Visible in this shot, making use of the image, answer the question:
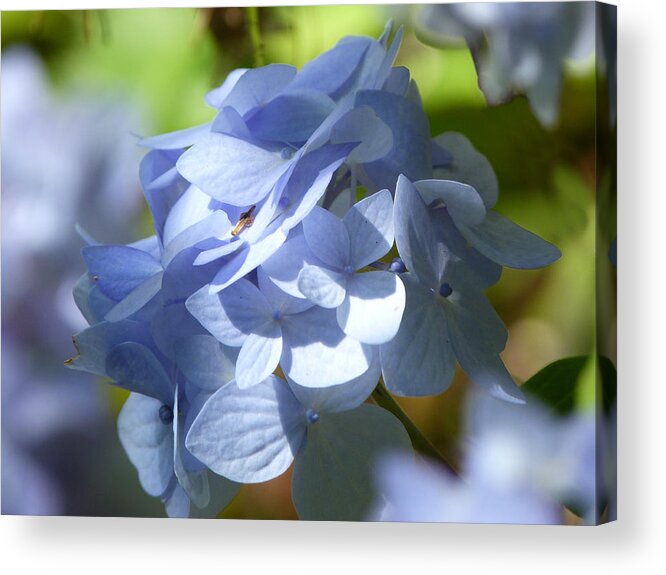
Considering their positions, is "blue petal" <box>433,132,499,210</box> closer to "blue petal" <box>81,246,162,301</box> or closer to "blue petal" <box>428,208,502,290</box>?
"blue petal" <box>428,208,502,290</box>

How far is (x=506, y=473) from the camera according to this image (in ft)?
4.03

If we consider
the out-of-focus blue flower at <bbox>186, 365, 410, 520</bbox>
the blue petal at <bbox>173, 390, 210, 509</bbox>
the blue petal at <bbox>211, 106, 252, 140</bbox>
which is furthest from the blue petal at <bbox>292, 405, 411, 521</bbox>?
the blue petal at <bbox>211, 106, 252, 140</bbox>

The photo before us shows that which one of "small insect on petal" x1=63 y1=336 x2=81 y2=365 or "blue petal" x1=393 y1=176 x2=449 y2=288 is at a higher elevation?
"blue petal" x1=393 y1=176 x2=449 y2=288

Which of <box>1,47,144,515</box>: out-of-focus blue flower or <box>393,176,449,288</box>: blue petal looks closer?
<box>393,176,449,288</box>: blue petal

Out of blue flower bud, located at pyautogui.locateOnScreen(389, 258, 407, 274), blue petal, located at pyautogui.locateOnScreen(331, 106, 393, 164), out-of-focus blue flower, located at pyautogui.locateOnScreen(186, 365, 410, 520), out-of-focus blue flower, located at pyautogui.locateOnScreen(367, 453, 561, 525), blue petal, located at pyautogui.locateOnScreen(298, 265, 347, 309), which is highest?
blue petal, located at pyautogui.locateOnScreen(331, 106, 393, 164)

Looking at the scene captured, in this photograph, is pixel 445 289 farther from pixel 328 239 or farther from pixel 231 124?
pixel 231 124

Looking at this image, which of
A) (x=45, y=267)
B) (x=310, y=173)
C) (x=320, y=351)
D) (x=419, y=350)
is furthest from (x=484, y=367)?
(x=45, y=267)

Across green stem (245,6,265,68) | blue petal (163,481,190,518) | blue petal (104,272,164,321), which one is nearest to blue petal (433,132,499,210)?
green stem (245,6,265,68)

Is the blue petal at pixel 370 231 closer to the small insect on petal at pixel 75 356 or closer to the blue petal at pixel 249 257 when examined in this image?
the blue petal at pixel 249 257

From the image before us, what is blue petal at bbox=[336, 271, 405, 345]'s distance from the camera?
1187mm

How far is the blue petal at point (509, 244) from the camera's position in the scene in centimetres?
123

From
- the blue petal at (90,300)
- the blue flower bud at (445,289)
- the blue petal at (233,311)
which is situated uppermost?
the blue flower bud at (445,289)

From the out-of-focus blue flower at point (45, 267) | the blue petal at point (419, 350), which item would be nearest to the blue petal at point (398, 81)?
the blue petal at point (419, 350)

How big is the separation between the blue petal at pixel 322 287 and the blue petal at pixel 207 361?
0.11m
